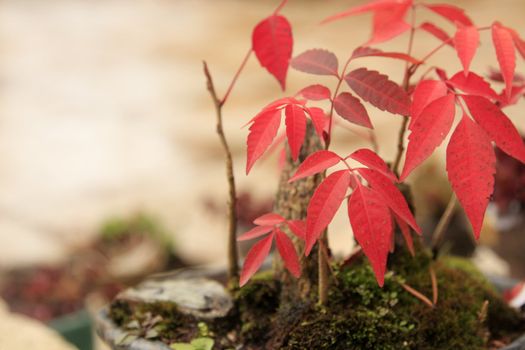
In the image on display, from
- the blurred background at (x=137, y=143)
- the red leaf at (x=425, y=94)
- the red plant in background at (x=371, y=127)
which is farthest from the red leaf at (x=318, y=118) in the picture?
the blurred background at (x=137, y=143)

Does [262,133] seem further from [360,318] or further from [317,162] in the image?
[360,318]

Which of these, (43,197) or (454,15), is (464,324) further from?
(43,197)

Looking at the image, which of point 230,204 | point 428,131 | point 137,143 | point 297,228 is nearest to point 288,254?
point 297,228

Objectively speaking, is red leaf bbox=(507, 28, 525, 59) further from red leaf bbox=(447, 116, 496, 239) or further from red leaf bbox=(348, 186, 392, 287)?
red leaf bbox=(348, 186, 392, 287)

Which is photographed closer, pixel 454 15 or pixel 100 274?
pixel 454 15

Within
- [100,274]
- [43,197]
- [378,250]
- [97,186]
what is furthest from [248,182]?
[378,250]

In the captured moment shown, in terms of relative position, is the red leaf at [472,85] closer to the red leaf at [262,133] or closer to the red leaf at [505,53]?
the red leaf at [505,53]
